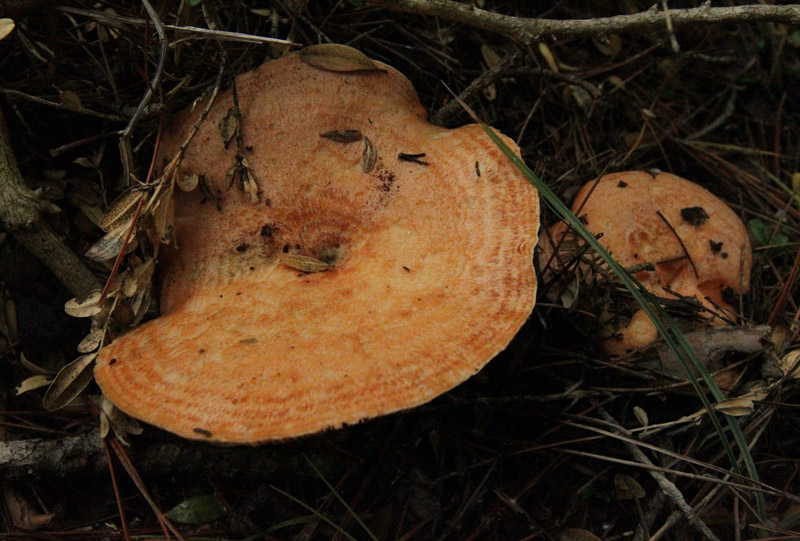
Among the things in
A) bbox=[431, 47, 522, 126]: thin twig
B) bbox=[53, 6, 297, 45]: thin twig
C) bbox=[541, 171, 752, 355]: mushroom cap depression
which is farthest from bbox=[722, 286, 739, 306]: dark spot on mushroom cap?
bbox=[53, 6, 297, 45]: thin twig

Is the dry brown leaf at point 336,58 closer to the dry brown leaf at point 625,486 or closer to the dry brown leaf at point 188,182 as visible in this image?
the dry brown leaf at point 188,182

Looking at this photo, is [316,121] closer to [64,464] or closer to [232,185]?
[232,185]

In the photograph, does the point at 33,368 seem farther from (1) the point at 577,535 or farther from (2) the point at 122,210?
(1) the point at 577,535

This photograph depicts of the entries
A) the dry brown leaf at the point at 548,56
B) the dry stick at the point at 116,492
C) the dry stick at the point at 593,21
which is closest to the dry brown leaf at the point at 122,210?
the dry stick at the point at 116,492

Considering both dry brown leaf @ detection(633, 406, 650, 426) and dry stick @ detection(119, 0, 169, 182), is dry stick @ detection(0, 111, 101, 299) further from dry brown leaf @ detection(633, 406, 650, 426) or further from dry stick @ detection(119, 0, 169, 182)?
dry brown leaf @ detection(633, 406, 650, 426)

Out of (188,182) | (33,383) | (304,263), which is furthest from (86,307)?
(304,263)

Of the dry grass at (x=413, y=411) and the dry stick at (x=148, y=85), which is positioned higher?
the dry stick at (x=148, y=85)

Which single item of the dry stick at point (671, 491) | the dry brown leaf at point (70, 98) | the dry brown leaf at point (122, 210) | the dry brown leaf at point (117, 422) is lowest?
the dry stick at point (671, 491)
